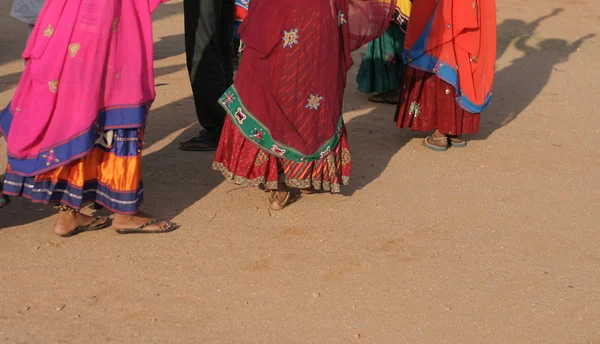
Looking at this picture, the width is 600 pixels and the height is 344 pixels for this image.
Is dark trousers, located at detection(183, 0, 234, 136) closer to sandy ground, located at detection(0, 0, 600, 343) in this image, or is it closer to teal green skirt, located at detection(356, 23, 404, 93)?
sandy ground, located at detection(0, 0, 600, 343)

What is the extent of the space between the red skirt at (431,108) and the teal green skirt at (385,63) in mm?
1017

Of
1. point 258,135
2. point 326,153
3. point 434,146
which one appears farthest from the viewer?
point 434,146

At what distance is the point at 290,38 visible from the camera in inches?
195

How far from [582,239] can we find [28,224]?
3360 mm

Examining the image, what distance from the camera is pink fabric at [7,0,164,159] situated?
14.2ft

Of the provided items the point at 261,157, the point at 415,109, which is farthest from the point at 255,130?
the point at 415,109

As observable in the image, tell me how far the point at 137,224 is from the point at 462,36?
10.1 feet

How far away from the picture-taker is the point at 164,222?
4.85 m

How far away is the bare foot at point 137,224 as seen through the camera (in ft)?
15.6

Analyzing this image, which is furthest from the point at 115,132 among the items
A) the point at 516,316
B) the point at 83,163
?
the point at 516,316

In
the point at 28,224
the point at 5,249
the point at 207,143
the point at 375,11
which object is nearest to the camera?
the point at 5,249

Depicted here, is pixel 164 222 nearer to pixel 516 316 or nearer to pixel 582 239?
pixel 516 316

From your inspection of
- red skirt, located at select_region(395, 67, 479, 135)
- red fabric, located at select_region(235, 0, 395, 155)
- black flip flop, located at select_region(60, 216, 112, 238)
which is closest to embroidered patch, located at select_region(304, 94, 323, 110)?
red fabric, located at select_region(235, 0, 395, 155)

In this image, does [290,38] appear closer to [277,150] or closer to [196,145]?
[277,150]
